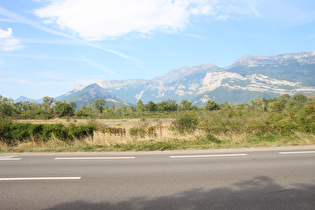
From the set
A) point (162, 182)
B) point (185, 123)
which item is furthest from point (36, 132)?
point (162, 182)

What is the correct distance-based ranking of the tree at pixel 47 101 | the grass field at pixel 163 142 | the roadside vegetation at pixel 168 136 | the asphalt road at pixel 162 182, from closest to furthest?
1. the asphalt road at pixel 162 182
2. the grass field at pixel 163 142
3. the roadside vegetation at pixel 168 136
4. the tree at pixel 47 101

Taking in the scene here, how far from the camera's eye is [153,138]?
1247 centimetres

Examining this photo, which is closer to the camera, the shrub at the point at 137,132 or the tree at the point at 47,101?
the shrub at the point at 137,132

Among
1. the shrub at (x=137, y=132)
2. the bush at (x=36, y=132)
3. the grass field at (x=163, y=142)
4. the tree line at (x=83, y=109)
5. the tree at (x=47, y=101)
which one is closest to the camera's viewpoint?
the grass field at (x=163, y=142)

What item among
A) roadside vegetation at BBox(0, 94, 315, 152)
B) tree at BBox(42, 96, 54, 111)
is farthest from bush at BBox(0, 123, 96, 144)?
tree at BBox(42, 96, 54, 111)

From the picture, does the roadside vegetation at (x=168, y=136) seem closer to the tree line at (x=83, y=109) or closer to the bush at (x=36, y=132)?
the bush at (x=36, y=132)

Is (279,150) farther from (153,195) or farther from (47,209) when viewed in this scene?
(47,209)

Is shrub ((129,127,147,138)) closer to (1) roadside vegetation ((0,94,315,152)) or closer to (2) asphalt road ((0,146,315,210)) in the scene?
(1) roadside vegetation ((0,94,315,152))

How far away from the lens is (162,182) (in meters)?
5.33

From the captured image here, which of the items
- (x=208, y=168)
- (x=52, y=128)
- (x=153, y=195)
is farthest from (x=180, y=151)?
(x=52, y=128)

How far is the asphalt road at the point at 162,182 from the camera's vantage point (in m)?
4.16

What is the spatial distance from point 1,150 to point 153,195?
10.1 m

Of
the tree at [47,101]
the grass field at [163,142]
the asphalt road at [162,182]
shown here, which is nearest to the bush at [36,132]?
the grass field at [163,142]

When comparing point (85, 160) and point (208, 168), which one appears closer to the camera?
point (208, 168)
